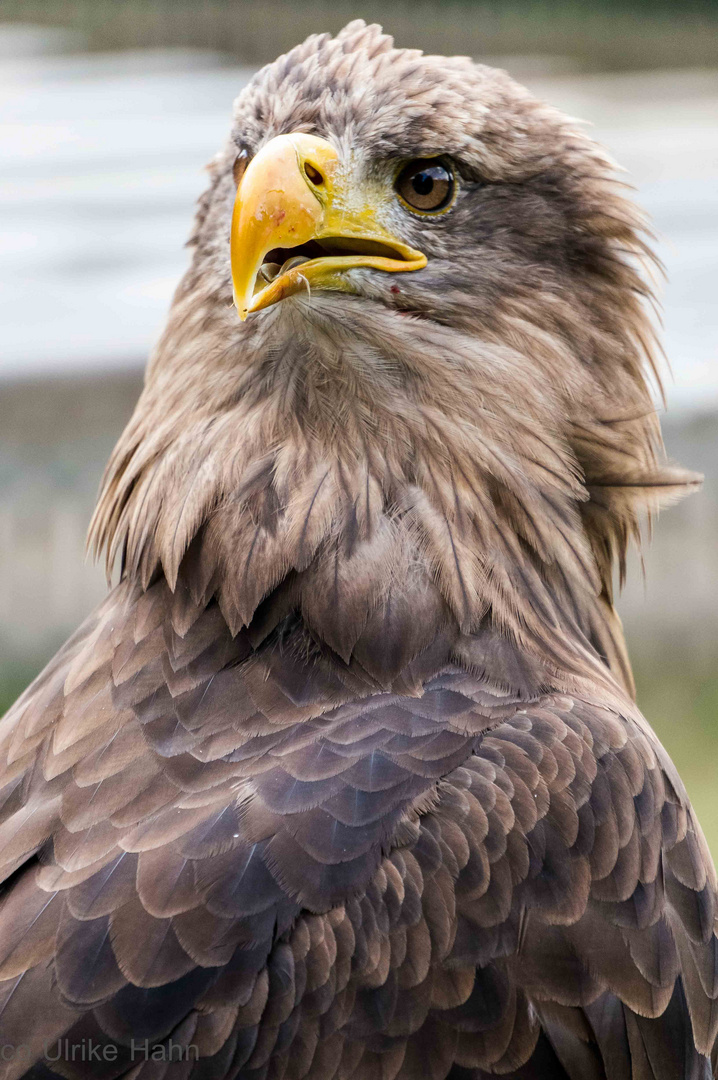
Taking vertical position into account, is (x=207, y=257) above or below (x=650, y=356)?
above

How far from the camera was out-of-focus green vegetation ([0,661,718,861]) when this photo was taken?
507cm

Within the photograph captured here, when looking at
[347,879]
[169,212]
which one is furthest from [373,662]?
[169,212]

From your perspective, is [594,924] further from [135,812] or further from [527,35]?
[527,35]

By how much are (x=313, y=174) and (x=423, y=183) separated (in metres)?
0.20

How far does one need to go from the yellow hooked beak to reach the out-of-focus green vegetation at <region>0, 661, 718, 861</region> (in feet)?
11.5

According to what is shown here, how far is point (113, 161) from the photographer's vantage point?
10.1 meters

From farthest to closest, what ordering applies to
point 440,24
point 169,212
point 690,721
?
point 440,24, point 169,212, point 690,721

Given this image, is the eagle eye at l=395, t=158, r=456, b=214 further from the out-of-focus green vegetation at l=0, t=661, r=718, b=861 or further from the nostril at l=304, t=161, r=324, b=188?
the out-of-focus green vegetation at l=0, t=661, r=718, b=861

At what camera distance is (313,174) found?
195 cm

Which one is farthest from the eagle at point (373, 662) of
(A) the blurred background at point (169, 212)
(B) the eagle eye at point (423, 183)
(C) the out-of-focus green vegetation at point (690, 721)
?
(C) the out-of-focus green vegetation at point (690, 721)

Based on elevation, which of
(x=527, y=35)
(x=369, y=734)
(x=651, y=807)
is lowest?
(x=527, y=35)

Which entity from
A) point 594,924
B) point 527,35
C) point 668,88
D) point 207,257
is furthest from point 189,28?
point 594,924

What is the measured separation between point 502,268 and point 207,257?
1.64ft

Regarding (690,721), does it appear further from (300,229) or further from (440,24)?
(440,24)
